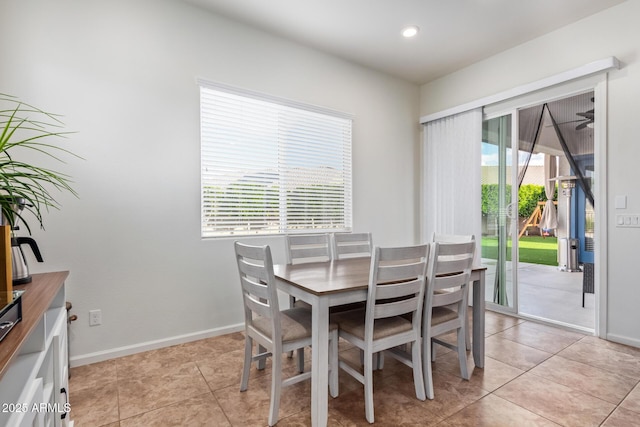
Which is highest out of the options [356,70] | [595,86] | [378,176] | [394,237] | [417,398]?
[356,70]

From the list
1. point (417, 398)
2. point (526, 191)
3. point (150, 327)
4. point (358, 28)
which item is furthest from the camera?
point (526, 191)

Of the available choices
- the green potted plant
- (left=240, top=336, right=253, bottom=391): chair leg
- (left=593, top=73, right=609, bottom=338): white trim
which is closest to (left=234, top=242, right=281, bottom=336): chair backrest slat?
(left=240, top=336, right=253, bottom=391): chair leg

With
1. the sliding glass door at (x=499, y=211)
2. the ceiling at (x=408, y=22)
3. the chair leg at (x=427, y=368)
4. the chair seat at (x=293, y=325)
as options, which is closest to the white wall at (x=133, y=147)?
the ceiling at (x=408, y=22)

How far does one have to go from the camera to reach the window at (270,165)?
289cm

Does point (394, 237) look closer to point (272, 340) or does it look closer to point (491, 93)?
point (491, 93)

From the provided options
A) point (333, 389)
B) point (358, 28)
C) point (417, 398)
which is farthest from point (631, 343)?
point (358, 28)

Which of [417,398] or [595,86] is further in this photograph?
[595,86]

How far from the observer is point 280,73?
3225 mm

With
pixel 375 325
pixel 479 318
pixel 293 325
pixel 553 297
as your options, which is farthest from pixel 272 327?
pixel 553 297

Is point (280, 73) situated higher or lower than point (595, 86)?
higher

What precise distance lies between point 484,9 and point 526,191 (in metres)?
8.12

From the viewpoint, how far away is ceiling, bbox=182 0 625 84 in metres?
2.72

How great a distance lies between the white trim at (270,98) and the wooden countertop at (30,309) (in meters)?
1.89

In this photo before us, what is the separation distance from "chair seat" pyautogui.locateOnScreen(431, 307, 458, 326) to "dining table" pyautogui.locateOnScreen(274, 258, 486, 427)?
224 millimetres
